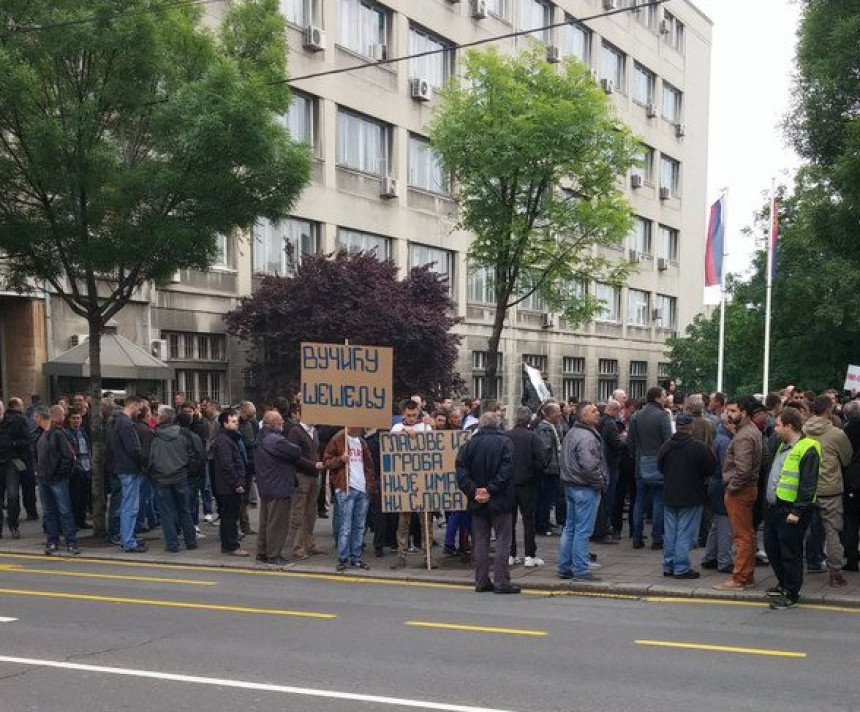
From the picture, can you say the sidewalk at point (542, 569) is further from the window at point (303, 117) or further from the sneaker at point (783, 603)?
the window at point (303, 117)

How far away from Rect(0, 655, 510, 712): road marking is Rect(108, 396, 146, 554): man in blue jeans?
614cm

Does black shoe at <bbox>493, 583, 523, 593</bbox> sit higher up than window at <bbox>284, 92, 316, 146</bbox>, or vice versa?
window at <bbox>284, 92, 316, 146</bbox>

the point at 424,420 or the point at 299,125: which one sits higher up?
the point at 299,125

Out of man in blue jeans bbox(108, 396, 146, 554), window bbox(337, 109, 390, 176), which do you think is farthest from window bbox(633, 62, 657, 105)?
man in blue jeans bbox(108, 396, 146, 554)

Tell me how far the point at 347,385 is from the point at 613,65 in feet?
129

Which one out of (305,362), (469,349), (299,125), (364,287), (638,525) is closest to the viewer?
(305,362)

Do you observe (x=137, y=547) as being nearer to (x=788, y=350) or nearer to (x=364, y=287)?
(x=364, y=287)

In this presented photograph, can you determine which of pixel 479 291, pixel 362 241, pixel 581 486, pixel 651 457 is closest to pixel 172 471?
pixel 581 486

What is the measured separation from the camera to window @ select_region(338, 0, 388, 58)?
3203cm

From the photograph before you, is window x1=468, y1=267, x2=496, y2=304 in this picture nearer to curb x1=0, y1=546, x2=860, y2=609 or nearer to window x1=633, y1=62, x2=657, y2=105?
window x1=633, y1=62, x2=657, y2=105

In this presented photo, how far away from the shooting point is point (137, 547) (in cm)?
1412

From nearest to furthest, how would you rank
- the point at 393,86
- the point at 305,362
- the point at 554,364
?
the point at 305,362
the point at 393,86
the point at 554,364

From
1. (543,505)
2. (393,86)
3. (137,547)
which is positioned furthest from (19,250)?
(393,86)

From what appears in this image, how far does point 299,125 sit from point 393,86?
490 centimetres
